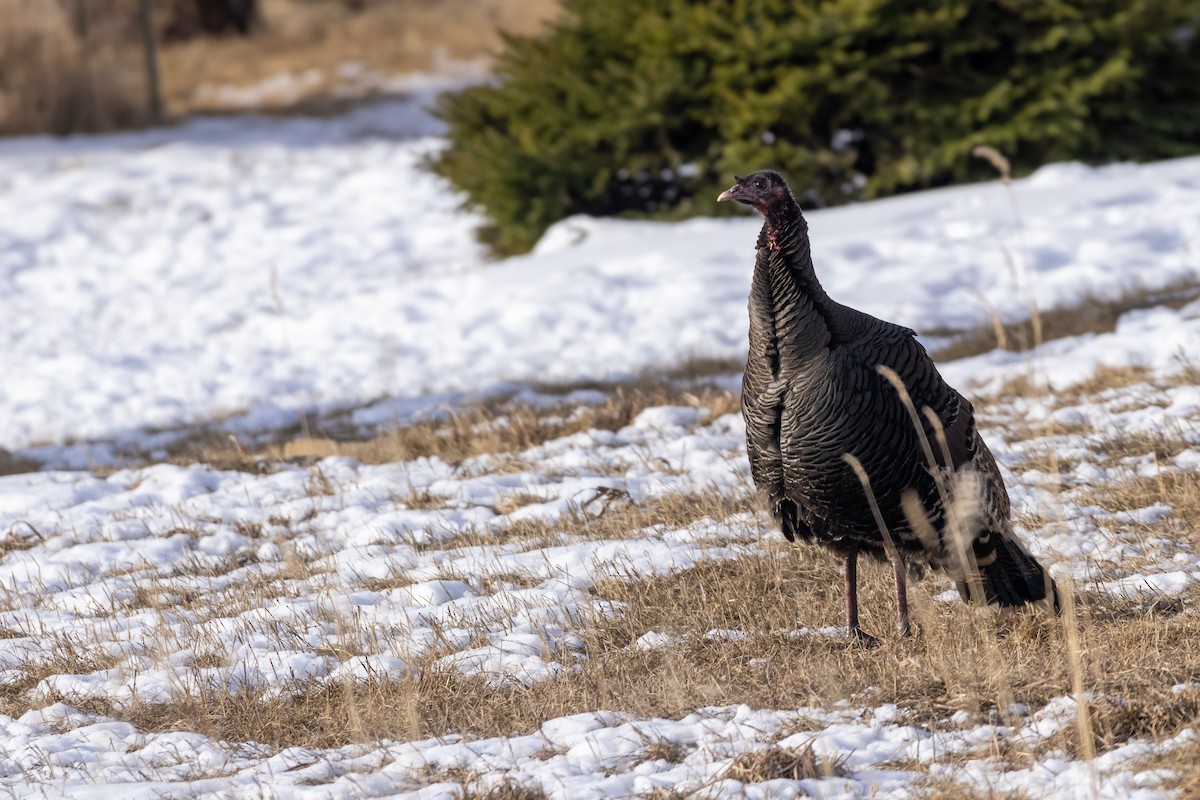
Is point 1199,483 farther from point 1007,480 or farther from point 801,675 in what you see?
point 801,675

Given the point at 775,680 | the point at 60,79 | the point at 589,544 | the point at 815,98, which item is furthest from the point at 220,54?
the point at 775,680

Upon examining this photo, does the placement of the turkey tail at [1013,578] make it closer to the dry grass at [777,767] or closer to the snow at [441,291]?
the dry grass at [777,767]

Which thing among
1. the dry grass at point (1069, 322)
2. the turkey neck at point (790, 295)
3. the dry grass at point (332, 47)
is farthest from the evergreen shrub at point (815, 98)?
the dry grass at point (332, 47)

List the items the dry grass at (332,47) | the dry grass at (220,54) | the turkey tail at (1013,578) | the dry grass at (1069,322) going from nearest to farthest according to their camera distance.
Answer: the turkey tail at (1013,578) < the dry grass at (1069,322) < the dry grass at (220,54) < the dry grass at (332,47)

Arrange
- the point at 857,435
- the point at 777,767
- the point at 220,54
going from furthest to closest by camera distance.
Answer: the point at 220,54 < the point at 857,435 < the point at 777,767

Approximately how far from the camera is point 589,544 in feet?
16.4

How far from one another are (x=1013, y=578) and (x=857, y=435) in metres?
0.72

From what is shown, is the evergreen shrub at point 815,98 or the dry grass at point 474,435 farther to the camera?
the evergreen shrub at point 815,98

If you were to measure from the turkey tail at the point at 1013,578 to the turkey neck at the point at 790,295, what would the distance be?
84cm

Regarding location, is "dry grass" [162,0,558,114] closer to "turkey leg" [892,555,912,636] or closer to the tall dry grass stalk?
the tall dry grass stalk

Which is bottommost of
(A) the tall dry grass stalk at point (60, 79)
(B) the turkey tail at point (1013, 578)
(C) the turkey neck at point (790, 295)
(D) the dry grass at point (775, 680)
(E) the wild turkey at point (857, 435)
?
(D) the dry grass at point (775, 680)

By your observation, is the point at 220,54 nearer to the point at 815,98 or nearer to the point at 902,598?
the point at 815,98

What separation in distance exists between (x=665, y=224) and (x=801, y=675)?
9088mm

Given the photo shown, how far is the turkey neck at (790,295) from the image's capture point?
3.73m
